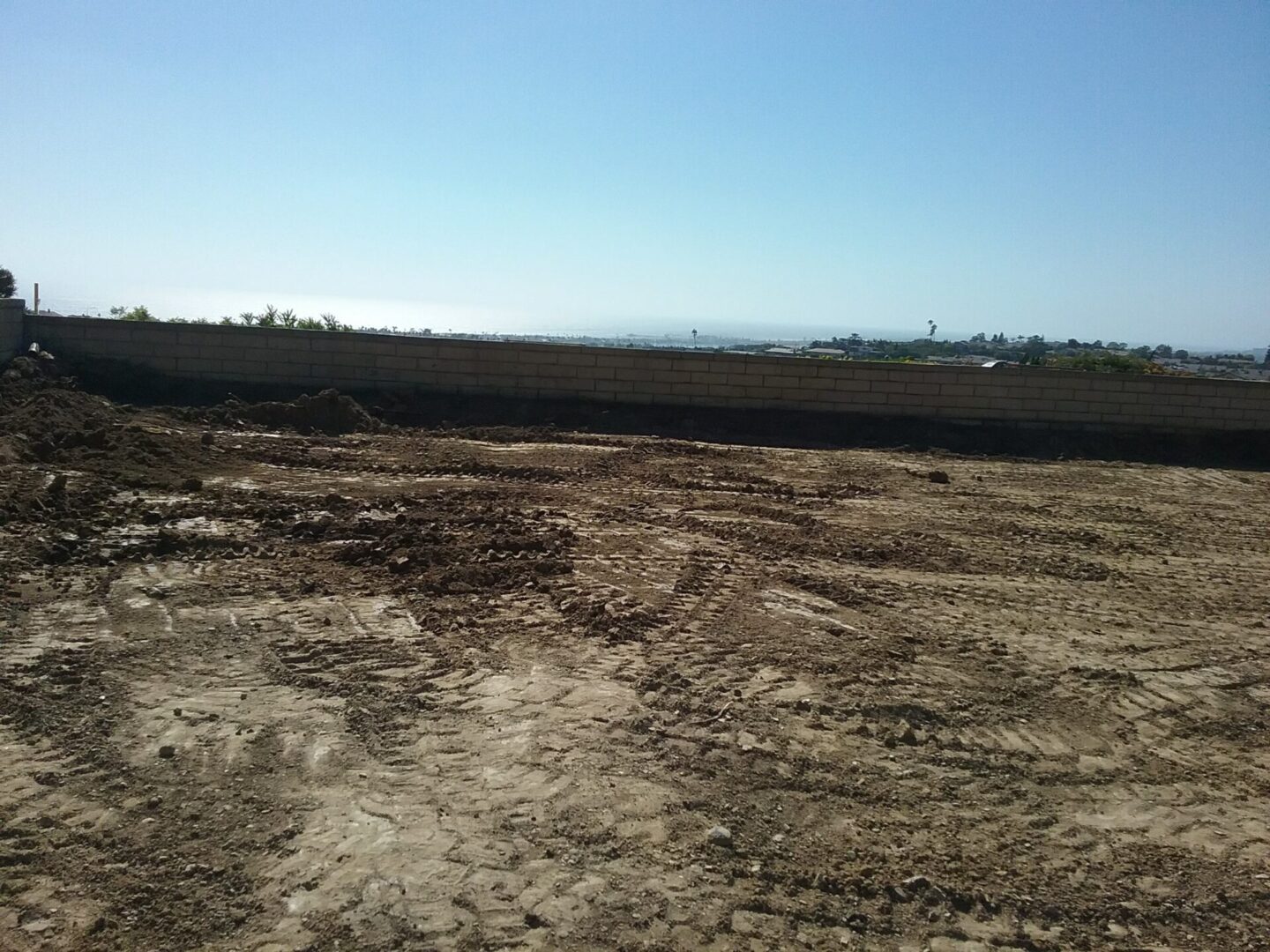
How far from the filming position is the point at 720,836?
143 inches


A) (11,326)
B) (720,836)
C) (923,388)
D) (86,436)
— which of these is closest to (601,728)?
(720,836)

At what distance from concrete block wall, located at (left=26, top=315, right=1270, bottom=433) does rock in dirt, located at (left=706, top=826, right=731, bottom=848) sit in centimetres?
1216

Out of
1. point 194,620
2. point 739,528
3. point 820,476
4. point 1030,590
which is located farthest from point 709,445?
point 194,620

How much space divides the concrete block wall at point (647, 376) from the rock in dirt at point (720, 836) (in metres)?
12.2

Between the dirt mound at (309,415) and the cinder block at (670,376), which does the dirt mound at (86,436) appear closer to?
the dirt mound at (309,415)

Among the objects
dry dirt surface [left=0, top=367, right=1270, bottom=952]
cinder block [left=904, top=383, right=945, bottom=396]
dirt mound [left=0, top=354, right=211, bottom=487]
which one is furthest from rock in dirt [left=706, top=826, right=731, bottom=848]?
cinder block [left=904, top=383, right=945, bottom=396]

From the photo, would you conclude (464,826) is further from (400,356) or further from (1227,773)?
(400,356)

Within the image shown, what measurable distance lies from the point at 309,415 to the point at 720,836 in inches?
423

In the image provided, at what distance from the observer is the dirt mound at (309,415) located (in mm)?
12680

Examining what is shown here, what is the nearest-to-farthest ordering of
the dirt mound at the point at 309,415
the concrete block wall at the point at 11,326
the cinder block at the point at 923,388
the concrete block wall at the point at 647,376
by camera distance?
1. the dirt mound at the point at 309,415
2. the concrete block wall at the point at 11,326
3. the concrete block wall at the point at 647,376
4. the cinder block at the point at 923,388

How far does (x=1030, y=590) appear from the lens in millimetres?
7254

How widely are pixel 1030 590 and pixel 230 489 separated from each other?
24.0 feet

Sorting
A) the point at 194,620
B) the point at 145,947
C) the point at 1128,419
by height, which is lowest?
the point at 145,947

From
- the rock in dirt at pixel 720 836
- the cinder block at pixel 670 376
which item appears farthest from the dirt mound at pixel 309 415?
the rock in dirt at pixel 720 836
